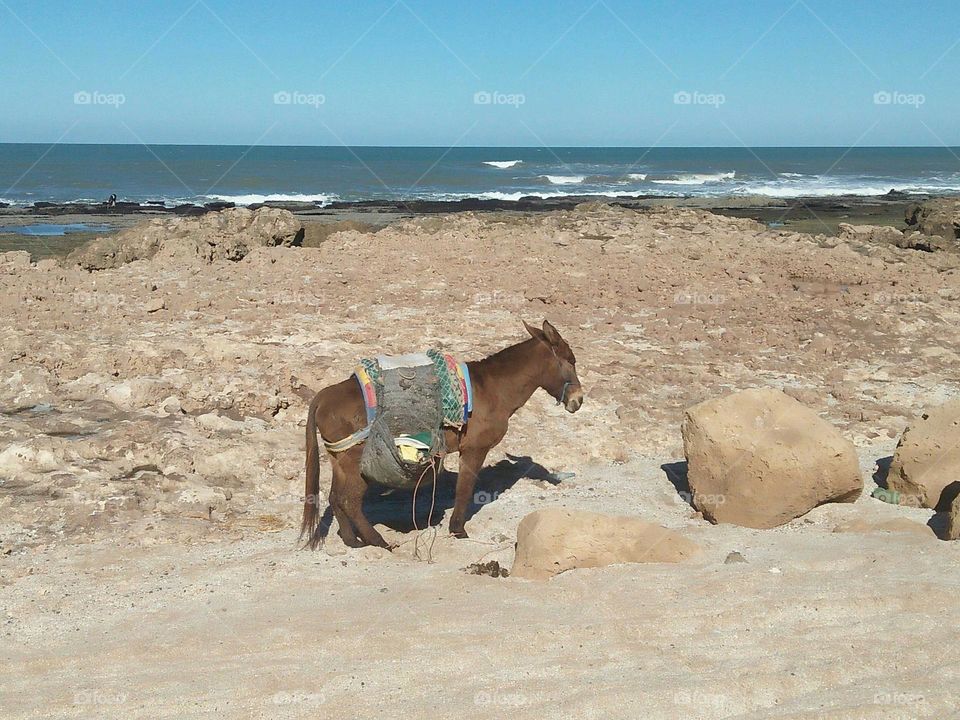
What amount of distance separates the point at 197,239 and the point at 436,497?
440 inches

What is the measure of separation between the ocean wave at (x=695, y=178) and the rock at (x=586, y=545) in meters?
65.7

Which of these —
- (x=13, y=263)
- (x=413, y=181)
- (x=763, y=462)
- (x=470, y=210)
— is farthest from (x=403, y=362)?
(x=413, y=181)

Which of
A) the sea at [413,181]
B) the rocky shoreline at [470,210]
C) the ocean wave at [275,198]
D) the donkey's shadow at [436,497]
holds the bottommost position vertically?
the donkey's shadow at [436,497]

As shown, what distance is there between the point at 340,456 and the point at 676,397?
4.94m

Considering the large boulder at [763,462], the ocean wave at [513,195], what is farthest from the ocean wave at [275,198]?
the large boulder at [763,462]

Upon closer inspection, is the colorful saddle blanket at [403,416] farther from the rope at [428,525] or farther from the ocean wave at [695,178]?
the ocean wave at [695,178]

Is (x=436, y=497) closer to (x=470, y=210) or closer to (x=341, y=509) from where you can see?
(x=341, y=509)

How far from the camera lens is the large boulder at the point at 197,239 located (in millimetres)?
16453

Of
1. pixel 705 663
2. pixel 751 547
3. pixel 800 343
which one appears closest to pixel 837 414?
pixel 800 343

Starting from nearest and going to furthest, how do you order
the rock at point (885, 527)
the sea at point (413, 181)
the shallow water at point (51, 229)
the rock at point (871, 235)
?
1. the rock at point (885, 527)
2. the rock at point (871, 235)
3. the shallow water at point (51, 229)
4. the sea at point (413, 181)

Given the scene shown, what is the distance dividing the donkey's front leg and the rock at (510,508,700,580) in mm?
977

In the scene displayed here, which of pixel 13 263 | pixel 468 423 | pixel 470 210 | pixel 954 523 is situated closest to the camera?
pixel 954 523

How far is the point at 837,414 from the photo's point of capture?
32.4 feet

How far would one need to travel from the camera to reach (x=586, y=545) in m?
5.89
